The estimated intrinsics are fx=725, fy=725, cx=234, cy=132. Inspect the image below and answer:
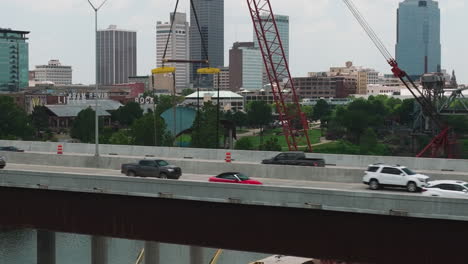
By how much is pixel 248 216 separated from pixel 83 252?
5367 cm

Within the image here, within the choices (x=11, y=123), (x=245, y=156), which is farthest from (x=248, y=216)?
(x=11, y=123)

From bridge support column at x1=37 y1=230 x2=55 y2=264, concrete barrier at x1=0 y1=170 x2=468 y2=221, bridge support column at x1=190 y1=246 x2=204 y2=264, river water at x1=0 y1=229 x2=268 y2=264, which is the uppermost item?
concrete barrier at x1=0 y1=170 x2=468 y2=221

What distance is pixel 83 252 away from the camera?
77.0m

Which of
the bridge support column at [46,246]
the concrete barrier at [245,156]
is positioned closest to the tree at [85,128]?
the concrete barrier at [245,156]

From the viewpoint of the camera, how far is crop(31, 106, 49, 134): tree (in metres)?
184

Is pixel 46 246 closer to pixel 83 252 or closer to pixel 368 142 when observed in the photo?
pixel 83 252

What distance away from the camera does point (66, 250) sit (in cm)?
7712

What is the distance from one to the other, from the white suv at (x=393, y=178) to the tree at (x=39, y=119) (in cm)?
15732

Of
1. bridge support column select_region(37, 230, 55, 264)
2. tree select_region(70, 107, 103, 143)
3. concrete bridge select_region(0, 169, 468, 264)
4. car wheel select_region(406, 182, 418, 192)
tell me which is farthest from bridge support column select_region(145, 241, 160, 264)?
tree select_region(70, 107, 103, 143)

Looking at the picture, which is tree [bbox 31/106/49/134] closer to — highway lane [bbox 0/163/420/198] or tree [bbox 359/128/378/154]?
tree [bbox 359/128/378/154]

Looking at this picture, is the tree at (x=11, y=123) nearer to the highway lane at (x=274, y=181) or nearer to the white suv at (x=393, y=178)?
the highway lane at (x=274, y=181)

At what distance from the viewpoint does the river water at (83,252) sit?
72.2 meters

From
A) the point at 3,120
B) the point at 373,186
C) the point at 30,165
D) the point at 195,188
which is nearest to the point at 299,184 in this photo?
the point at 373,186

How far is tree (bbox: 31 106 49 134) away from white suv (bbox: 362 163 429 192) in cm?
15732
